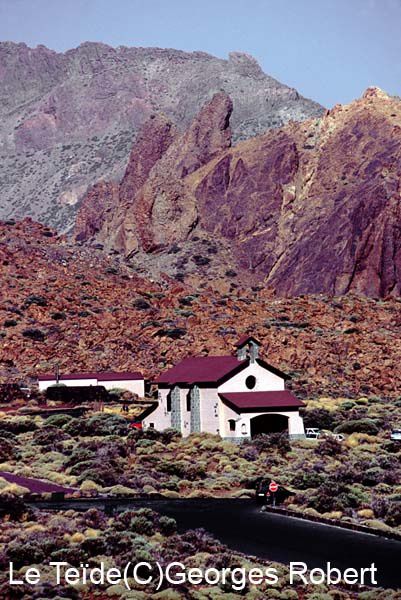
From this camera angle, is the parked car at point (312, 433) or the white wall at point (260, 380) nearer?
the parked car at point (312, 433)

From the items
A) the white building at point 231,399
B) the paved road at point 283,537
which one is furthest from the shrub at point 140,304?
the paved road at point 283,537

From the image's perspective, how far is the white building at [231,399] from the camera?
180 feet

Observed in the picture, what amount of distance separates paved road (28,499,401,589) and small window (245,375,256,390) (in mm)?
17215

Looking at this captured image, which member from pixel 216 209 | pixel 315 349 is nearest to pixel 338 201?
pixel 216 209

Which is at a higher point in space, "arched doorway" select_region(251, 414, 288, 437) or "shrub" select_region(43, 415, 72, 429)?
"shrub" select_region(43, 415, 72, 429)

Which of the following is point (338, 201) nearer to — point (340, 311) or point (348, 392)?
point (340, 311)

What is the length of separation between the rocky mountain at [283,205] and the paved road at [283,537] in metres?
106

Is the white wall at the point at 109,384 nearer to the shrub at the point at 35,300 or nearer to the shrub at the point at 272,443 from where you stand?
the shrub at the point at 35,300

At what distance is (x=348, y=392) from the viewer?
255 feet

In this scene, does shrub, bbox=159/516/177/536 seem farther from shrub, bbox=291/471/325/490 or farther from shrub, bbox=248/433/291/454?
shrub, bbox=248/433/291/454

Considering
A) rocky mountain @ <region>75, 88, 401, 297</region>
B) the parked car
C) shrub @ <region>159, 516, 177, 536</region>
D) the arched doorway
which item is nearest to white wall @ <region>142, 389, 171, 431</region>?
the arched doorway

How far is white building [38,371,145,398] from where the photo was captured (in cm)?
7650

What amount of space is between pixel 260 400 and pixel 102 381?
23393 mm

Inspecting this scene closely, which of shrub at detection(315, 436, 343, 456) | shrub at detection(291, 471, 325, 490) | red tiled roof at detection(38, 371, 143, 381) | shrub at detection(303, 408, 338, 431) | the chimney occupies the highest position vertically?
red tiled roof at detection(38, 371, 143, 381)
